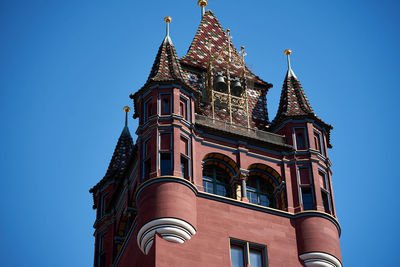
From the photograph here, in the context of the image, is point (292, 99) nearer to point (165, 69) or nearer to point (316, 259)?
point (165, 69)

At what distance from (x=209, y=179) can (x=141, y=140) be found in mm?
3846

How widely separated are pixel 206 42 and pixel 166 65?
800cm

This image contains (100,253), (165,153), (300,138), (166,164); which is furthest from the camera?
(100,253)

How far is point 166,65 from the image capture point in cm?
5631

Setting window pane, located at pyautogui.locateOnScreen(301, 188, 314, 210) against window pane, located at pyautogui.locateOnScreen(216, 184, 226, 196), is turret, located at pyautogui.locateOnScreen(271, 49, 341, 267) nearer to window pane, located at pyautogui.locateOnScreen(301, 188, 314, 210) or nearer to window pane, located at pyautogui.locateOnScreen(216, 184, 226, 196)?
window pane, located at pyautogui.locateOnScreen(301, 188, 314, 210)

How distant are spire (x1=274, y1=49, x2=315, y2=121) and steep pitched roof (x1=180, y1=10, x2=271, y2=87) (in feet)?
7.41

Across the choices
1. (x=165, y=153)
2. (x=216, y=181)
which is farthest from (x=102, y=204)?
(x=165, y=153)

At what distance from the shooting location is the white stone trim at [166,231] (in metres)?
48.3

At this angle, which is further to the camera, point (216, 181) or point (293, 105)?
point (293, 105)

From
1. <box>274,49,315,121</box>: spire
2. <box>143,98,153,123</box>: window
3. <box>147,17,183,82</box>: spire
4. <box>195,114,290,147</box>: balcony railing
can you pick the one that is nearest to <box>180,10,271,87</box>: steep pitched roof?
<box>274,49,315,121</box>: spire

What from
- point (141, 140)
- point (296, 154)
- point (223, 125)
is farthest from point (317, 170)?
point (141, 140)

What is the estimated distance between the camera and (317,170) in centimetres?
5459

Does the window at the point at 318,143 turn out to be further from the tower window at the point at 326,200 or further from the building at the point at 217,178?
the tower window at the point at 326,200

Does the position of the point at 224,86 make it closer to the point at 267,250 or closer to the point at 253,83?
the point at 253,83
